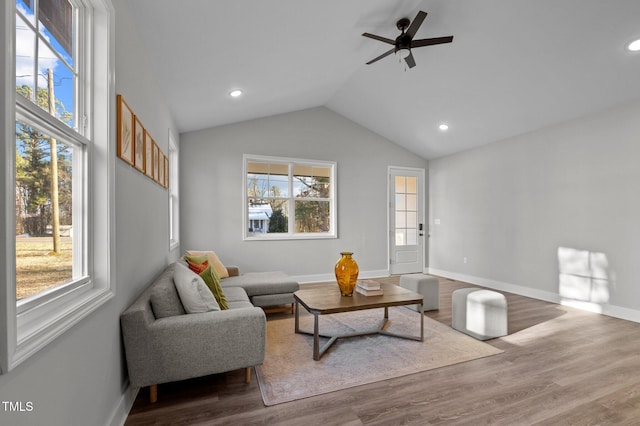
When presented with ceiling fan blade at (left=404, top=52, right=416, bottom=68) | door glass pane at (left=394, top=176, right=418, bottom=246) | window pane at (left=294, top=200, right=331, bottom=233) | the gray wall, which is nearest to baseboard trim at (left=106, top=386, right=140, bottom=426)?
the gray wall

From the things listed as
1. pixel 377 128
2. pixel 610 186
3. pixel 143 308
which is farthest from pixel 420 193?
pixel 143 308

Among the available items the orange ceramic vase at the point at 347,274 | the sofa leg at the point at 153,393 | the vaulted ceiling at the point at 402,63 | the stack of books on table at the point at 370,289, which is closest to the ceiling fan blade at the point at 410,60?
the vaulted ceiling at the point at 402,63

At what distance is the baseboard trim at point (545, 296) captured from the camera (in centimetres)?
373

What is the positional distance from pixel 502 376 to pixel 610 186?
313 cm

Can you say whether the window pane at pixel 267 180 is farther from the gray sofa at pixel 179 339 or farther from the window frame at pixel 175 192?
the gray sofa at pixel 179 339

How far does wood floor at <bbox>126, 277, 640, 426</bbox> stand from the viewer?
190 cm

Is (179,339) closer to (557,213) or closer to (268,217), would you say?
(268,217)

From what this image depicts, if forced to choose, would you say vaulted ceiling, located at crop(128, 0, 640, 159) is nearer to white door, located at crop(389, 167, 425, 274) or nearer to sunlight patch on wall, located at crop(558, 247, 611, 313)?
white door, located at crop(389, 167, 425, 274)

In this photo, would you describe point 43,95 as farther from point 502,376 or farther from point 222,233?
point 222,233

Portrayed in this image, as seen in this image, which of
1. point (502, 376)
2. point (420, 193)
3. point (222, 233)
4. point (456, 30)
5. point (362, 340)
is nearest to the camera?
point (502, 376)

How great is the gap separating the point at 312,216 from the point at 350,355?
3.40m

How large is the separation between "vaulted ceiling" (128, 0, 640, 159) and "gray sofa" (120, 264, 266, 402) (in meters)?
2.03

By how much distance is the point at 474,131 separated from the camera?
206 inches

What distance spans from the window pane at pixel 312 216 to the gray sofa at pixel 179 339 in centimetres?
359
